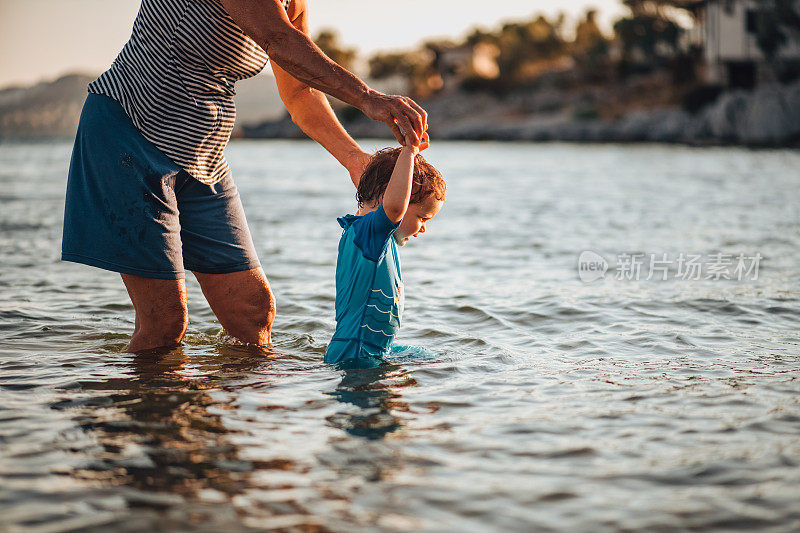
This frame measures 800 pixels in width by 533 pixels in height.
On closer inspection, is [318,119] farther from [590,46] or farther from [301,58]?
[590,46]

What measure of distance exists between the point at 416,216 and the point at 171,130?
3.90 feet

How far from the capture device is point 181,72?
3660 millimetres

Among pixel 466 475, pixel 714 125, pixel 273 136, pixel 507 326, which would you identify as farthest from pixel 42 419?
pixel 273 136

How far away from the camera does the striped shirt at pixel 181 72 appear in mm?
3562

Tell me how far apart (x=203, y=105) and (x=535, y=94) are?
78210mm

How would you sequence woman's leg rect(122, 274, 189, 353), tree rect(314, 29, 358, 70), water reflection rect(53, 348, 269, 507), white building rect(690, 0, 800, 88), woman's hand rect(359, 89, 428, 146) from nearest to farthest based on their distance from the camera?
water reflection rect(53, 348, 269, 507)
woman's hand rect(359, 89, 428, 146)
woman's leg rect(122, 274, 189, 353)
white building rect(690, 0, 800, 88)
tree rect(314, 29, 358, 70)

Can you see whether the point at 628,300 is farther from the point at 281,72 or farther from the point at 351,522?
the point at 351,522

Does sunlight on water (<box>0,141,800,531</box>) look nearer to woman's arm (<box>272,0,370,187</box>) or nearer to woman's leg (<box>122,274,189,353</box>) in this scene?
woman's leg (<box>122,274,189,353</box>)

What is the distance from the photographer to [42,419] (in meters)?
3.61

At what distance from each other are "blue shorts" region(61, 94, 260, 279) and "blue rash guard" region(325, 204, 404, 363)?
810 millimetres

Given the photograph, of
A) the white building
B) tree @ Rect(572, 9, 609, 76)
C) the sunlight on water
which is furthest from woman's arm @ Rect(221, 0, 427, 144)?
tree @ Rect(572, 9, 609, 76)

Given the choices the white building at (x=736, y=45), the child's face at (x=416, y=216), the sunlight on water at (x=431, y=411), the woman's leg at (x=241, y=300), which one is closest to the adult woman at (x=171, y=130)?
the woman's leg at (x=241, y=300)

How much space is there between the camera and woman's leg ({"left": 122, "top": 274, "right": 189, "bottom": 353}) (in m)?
3.93

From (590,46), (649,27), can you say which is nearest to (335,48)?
(590,46)
